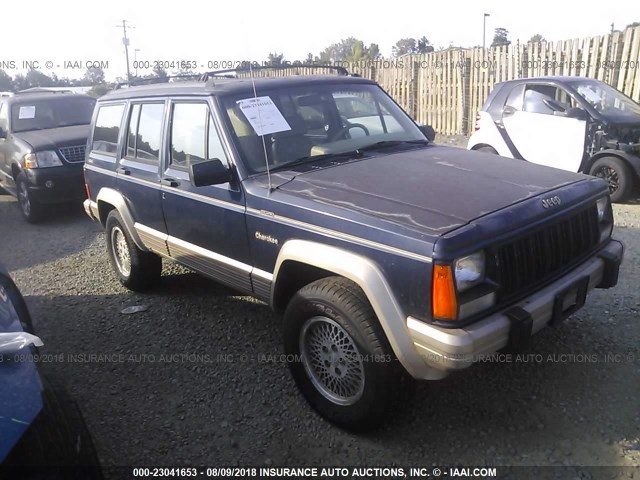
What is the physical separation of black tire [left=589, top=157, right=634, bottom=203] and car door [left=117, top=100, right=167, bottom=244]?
569cm

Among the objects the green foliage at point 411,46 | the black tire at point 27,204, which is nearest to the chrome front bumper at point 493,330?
the black tire at point 27,204

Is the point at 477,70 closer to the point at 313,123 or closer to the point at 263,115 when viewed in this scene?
the point at 313,123

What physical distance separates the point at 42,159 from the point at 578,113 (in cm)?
767

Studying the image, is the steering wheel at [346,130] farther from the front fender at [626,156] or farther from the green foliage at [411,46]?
the green foliage at [411,46]

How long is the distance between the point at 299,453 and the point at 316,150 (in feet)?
6.41

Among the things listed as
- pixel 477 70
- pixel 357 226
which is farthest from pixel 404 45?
pixel 357 226

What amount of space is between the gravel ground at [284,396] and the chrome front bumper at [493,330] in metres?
0.61

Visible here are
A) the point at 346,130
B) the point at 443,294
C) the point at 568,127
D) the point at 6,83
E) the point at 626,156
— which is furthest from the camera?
the point at 6,83

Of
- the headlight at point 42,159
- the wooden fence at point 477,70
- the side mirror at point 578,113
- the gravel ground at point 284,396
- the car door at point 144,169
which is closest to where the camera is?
the gravel ground at point 284,396

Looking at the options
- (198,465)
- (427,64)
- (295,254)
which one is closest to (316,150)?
(295,254)

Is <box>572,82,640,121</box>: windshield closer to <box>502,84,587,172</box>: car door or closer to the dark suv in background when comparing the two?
<box>502,84,587,172</box>: car door

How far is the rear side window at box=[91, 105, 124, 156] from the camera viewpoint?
489 centimetres

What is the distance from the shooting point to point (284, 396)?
3400 millimetres

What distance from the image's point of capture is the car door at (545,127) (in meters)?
7.36
